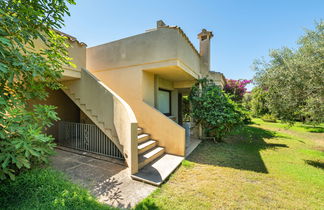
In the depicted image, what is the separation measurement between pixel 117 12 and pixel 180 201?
8.84 m

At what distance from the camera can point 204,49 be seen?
9734 mm

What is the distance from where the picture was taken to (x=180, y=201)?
10.4 feet

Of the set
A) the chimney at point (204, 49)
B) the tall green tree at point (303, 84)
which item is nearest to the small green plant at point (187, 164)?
the tall green tree at point (303, 84)

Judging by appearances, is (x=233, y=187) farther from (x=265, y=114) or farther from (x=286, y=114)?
(x=265, y=114)

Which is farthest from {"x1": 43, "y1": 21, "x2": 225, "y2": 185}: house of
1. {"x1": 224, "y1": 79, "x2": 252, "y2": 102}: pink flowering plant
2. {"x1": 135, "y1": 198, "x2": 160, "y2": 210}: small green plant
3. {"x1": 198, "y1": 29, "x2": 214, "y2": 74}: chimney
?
{"x1": 224, "y1": 79, "x2": 252, "y2": 102}: pink flowering plant

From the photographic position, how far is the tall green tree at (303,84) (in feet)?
16.6

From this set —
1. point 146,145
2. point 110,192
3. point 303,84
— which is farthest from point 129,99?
point 303,84

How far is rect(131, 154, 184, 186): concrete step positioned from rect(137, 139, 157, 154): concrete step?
2.07 feet

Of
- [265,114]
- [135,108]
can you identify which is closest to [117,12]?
[135,108]

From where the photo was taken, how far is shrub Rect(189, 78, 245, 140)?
7480 mm

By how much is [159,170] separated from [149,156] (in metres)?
0.77

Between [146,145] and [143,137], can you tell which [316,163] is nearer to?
[146,145]

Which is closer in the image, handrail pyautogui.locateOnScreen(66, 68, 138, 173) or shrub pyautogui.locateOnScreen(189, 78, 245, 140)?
handrail pyautogui.locateOnScreen(66, 68, 138, 173)

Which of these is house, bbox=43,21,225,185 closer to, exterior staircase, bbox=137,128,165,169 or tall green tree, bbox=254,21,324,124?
exterior staircase, bbox=137,128,165,169
